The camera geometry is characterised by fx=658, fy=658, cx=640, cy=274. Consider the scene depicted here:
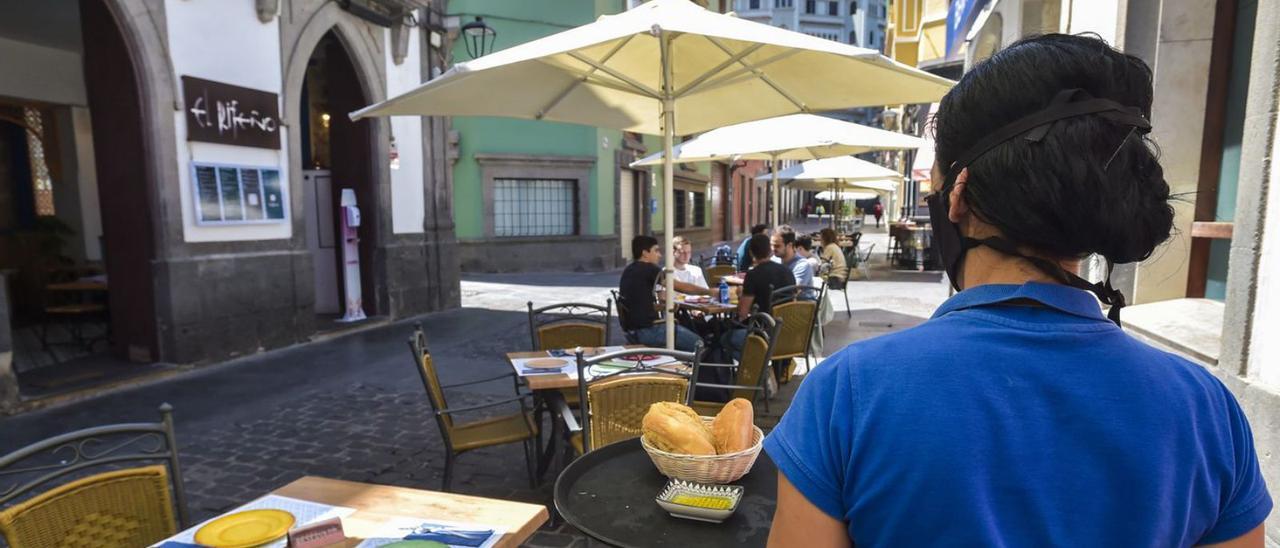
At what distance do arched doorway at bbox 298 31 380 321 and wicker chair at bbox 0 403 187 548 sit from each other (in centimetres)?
771

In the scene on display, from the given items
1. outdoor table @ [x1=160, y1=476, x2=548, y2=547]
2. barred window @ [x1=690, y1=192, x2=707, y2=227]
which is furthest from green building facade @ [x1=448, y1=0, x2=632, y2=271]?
outdoor table @ [x1=160, y1=476, x2=548, y2=547]

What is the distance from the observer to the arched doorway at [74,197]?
21.7ft

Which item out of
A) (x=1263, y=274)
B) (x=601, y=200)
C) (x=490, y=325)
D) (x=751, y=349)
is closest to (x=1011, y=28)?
(x=1263, y=274)

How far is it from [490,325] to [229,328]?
10.7 ft

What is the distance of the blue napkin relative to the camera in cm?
177

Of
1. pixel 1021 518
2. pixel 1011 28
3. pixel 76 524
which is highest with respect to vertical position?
pixel 1011 28

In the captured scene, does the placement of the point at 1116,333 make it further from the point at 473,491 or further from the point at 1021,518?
the point at 473,491

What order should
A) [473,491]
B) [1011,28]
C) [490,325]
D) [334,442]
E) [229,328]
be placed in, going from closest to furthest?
1. [473,491]
2. [334,442]
3. [229,328]
4. [1011,28]
5. [490,325]

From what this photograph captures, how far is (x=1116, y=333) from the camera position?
0.84 metres

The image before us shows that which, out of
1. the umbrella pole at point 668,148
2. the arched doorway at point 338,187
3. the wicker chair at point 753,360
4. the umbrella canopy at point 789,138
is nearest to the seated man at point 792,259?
the umbrella canopy at point 789,138

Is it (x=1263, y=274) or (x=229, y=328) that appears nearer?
(x=1263, y=274)

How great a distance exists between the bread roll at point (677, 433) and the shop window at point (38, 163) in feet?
41.0

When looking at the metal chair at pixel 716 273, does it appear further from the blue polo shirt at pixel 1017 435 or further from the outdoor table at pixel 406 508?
the blue polo shirt at pixel 1017 435

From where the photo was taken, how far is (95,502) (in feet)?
6.59
